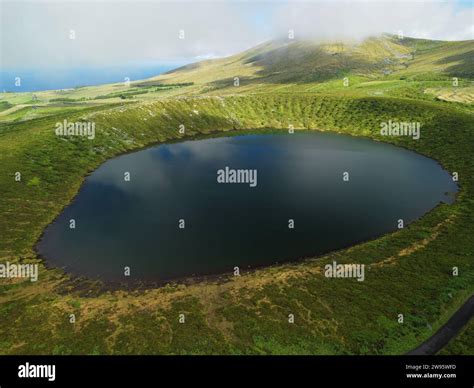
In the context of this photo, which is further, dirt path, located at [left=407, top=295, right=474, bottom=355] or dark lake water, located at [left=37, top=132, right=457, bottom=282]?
dark lake water, located at [left=37, top=132, right=457, bottom=282]

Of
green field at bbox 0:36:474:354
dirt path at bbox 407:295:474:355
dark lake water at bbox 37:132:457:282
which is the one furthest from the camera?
dark lake water at bbox 37:132:457:282

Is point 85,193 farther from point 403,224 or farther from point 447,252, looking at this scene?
point 447,252

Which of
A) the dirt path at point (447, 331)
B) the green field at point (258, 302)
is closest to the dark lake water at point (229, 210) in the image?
the green field at point (258, 302)

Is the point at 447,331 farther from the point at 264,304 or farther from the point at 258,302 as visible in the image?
the point at 258,302

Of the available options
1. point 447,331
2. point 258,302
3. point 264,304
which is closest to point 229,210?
point 258,302

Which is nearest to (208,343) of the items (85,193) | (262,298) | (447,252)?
(262,298)

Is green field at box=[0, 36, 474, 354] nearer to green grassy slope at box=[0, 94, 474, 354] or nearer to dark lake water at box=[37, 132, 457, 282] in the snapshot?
green grassy slope at box=[0, 94, 474, 354]

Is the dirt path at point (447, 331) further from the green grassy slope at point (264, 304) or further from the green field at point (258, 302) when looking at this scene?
the green grassy slope at point (264, 304)

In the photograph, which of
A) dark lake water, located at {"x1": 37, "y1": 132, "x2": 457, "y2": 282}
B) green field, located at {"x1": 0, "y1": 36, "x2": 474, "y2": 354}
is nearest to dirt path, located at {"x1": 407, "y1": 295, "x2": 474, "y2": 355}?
green field, located at {"x1": 0, "y1": 36, "x2": 474, "y2": 354}
